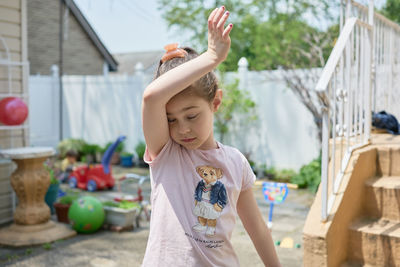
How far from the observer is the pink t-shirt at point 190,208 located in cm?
126

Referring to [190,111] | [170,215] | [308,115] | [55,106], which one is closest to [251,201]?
[170,215]

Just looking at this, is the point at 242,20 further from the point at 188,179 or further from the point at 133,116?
the point at 188,179

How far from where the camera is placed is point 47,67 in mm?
14266

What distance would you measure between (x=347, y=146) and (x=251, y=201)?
1.78m

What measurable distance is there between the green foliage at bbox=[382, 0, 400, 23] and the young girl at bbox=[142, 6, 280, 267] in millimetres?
13376

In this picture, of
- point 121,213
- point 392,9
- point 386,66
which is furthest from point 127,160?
point 392,9

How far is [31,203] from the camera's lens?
454 centimetres

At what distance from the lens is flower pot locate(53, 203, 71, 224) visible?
496cm

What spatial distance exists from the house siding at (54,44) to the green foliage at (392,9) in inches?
406

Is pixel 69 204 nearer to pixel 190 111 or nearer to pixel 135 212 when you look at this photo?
pixel 135 212

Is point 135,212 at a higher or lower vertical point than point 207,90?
lower

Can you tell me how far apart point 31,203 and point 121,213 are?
3.21 ft

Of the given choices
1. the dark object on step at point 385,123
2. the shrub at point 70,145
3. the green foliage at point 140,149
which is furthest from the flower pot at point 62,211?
the shrub at point 70,145

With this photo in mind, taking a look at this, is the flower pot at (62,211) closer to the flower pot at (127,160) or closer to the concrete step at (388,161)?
the concrete step at (388,161)
